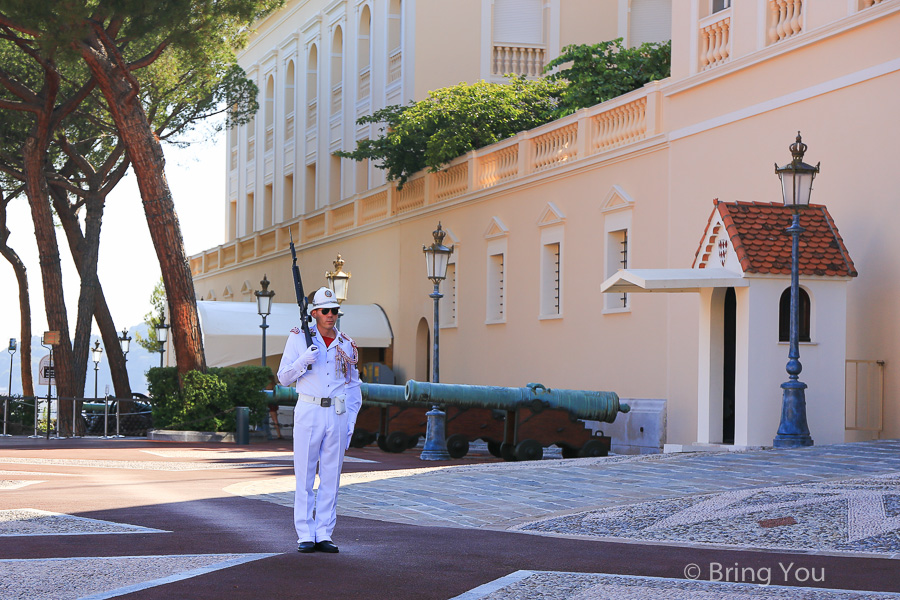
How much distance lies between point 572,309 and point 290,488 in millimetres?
11910

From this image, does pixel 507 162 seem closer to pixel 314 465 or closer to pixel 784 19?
pixel 784 19

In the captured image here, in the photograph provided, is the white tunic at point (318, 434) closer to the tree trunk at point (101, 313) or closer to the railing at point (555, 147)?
the railing at point (555, 147)

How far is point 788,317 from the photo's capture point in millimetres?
17438

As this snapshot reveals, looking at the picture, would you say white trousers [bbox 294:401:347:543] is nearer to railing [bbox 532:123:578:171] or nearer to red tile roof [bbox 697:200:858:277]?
red tile roof [bbox 697:200:858:277]

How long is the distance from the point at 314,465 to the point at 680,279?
9847 mm

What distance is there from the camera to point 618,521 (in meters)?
10.6

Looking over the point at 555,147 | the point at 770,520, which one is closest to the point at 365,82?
the point at 555,147

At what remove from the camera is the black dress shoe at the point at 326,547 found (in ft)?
28.2

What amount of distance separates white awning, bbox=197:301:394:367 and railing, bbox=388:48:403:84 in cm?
679

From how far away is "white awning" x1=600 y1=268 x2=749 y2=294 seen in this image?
1725 centimetres

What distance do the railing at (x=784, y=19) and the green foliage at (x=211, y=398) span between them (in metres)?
13.2

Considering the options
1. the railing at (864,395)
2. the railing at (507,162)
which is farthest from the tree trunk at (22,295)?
the railing at (864,395)

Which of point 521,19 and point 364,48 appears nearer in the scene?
point 521,19

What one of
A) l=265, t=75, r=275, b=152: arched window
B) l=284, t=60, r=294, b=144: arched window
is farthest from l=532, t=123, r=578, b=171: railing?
l=265, t=75, r=275, b=152: arched window
